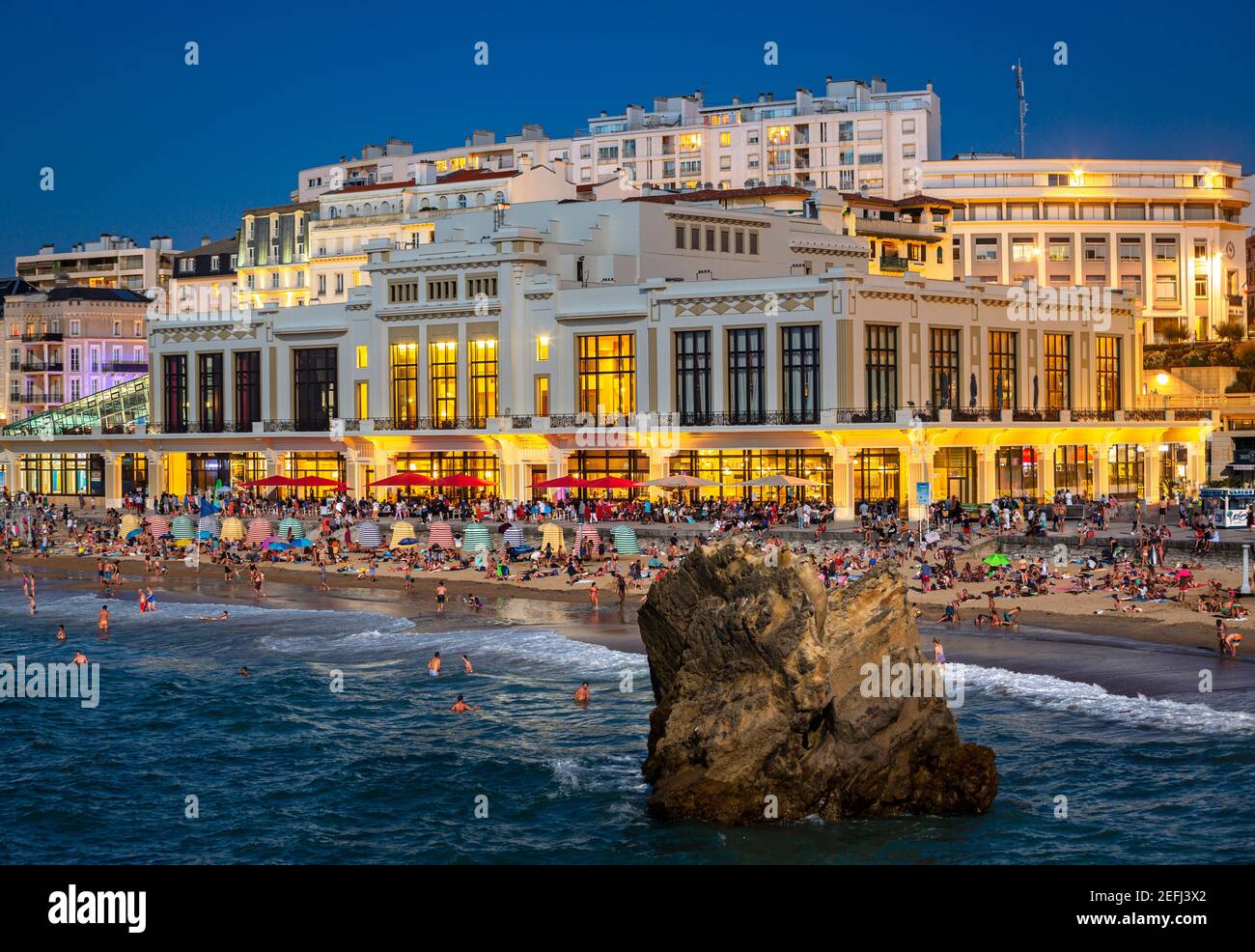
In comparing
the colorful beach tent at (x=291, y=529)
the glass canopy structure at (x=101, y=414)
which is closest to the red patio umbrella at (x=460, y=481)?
the colorful beach tent at (x=291, y=529)

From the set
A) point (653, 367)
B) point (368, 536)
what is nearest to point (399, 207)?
point (653, 367)

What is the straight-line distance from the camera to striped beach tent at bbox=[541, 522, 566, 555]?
71.4 m

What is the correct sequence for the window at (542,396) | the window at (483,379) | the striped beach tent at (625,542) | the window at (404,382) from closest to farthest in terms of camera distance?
1. the striped beach tent at (625,542)
2. the window at (542,396)
3. the window at (483,379)
4. the window at (404,382)

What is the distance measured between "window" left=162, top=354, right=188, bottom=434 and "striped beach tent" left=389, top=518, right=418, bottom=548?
30.8m

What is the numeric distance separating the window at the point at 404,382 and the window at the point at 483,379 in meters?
3.95

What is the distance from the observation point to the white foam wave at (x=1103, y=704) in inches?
1486

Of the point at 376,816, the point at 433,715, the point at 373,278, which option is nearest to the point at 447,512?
the point at 373,278

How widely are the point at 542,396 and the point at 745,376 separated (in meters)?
12.0

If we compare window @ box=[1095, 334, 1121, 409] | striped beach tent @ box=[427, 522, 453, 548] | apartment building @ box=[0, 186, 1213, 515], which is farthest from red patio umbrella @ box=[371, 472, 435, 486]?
window @ box=[1095, 334, 1121, 409]

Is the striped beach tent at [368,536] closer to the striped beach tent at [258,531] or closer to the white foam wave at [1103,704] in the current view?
the striped beach tent at [258,531]

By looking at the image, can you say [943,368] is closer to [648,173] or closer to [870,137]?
[870,137]

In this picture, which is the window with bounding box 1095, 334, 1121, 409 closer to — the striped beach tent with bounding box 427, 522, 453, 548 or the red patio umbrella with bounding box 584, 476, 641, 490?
the red patio umbrella with bounding box 584, 476, 641, 490

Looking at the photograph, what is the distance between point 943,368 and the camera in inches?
3248

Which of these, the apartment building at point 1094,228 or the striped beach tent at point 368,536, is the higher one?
the apartment building at point 1094,228
